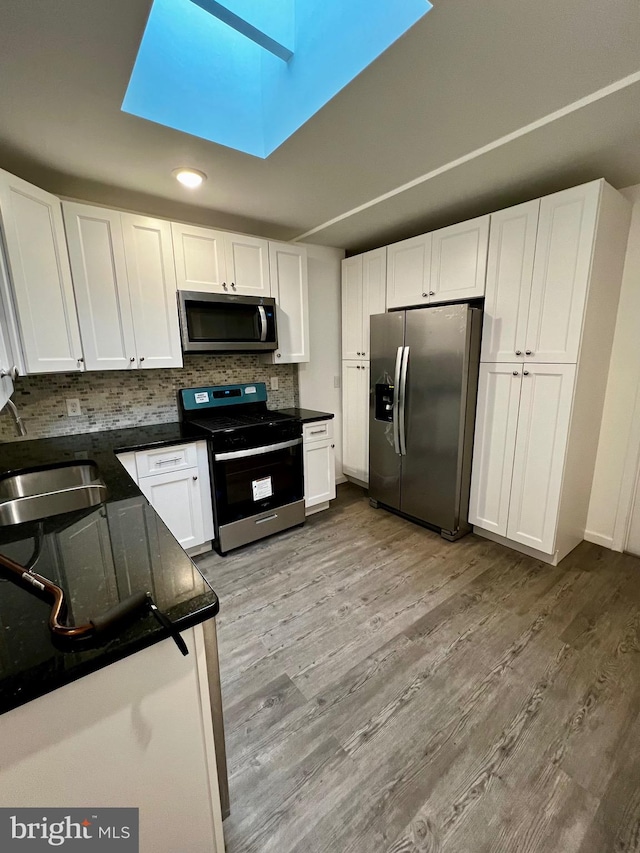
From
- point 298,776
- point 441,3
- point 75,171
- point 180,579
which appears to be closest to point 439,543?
point 298,776

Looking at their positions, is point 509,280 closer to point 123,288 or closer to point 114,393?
point 123,288

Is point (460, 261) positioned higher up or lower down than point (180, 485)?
higher up

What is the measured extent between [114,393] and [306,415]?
4.58 feet

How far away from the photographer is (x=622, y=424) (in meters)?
2.37

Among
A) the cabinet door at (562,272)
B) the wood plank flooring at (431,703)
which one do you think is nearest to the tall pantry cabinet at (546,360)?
the cabinet door at (562,272)

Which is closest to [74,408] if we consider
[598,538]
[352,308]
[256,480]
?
[256,480]

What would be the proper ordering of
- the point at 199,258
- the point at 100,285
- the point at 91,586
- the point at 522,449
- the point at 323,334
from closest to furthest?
1. the point at 91,586
2. the point at 100,285
3. the point at 522,449
4. the point at 199,258
5. the point at 323,334

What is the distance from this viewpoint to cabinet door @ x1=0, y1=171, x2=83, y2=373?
66.4 inches

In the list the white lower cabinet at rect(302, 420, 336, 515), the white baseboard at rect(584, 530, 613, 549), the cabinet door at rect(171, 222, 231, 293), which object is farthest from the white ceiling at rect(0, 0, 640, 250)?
the white baseboard at rect(584, 530, 613, 549)

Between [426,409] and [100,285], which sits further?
[426,409]

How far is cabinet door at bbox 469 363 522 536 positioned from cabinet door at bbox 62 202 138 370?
236 centimetres

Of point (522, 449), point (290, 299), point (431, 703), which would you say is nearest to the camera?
point (431, 703)

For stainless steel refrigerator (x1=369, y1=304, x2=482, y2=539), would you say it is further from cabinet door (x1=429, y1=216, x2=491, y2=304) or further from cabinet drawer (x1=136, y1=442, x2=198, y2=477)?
cabinet drawer (x1=136, y1=442, x2=198, y2=477)

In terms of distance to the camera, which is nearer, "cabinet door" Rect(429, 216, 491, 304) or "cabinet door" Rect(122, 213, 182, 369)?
"cabinet door" Rect(122, 213, 182, 369)
